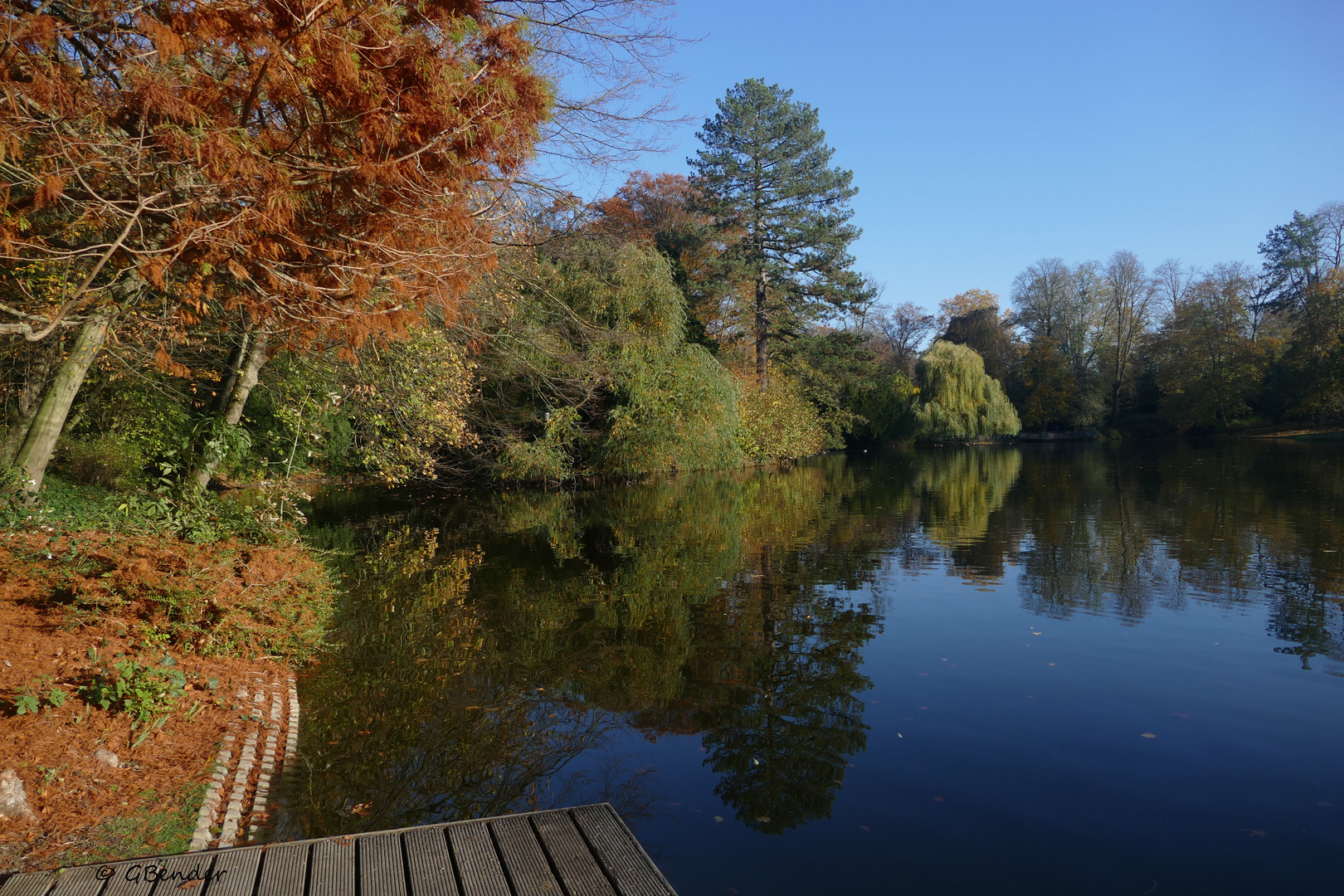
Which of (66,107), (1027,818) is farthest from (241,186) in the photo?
(1027,818)

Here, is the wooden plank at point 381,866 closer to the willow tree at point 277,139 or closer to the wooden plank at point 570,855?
the wooden plank at point 570,855

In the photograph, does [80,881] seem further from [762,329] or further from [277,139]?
[762,329]

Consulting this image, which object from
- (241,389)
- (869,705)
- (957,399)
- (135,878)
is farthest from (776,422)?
(135,878)

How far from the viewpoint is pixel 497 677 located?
20.5ft

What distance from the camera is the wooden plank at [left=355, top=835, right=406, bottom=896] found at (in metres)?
2.92

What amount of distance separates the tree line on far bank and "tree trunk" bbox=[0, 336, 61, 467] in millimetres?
44

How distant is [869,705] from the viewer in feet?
18.9

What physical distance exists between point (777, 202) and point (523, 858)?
32234mm

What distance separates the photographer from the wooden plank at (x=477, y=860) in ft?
9.62

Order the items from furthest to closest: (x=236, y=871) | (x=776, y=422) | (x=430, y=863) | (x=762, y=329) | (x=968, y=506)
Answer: (x=762, y=329), (x=776, y=422), (x=968, y=506), (x=430, y=863), (x=236, y=871)

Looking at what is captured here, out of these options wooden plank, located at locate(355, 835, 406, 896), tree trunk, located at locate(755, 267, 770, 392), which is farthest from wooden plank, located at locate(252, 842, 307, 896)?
tree trunk, located at locate(755, 267, 770, 392)

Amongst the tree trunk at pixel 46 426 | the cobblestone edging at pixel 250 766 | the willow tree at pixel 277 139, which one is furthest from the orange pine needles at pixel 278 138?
the tree trunk at pixel 46 426

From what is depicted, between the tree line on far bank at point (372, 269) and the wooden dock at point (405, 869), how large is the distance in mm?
2697

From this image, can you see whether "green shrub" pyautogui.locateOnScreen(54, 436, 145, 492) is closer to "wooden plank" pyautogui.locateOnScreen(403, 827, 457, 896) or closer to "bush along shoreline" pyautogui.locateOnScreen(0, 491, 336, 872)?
"bush along shoreline" pyautogui.locateOnScreen(0, 491, 336, 872)
